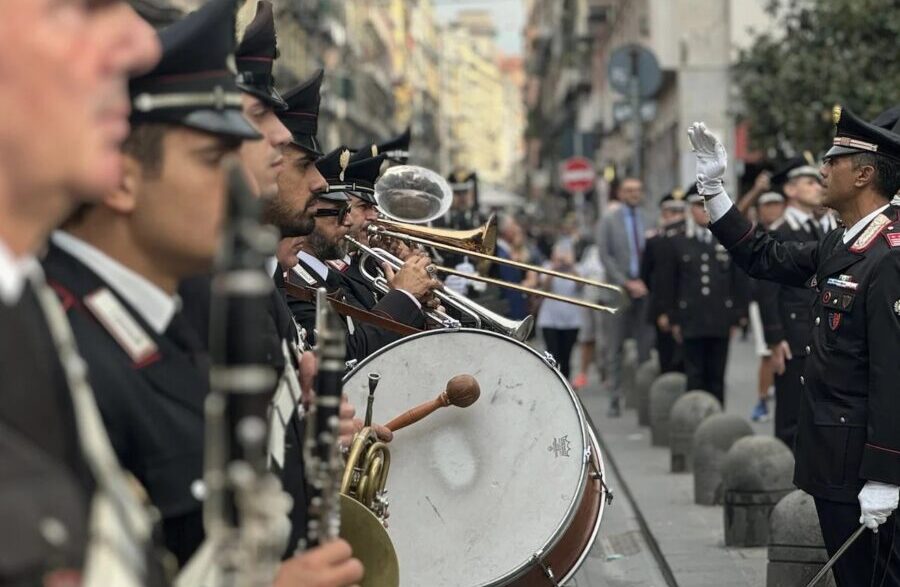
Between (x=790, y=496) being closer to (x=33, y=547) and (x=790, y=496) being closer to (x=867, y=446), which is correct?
(x=867, y=446)

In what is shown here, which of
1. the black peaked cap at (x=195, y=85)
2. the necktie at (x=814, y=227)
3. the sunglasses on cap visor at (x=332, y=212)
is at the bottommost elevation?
the necktie at (x=814, y=227)

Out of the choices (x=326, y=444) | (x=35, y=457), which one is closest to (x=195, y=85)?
(x=326, y=444)

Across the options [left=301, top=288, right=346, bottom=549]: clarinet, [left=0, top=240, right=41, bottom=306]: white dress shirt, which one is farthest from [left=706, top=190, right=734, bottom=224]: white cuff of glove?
[left=0, top=240, right=41, bottom=306]: white dress shirt

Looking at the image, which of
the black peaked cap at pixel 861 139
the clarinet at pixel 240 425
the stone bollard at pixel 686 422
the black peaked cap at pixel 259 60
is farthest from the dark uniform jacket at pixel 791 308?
the clarinet at pixel 240 425

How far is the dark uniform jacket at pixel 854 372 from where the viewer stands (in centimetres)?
573

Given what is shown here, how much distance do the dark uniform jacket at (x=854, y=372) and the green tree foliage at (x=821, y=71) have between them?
1442 centimetres

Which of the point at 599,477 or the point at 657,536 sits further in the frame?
the point at 657,536

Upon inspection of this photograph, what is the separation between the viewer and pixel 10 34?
2129mm

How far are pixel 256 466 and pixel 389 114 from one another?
11421cm

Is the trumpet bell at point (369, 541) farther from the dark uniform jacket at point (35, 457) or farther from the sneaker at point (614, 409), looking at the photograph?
the sneaker at point (614, 409)

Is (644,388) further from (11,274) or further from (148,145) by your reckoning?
(11,274)

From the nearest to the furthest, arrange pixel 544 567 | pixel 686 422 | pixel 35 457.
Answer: pixel 35 457 → pixel 544 567 → pixel 686 422

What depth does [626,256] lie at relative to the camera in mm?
18141

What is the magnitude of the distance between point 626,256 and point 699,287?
3.20 meters
